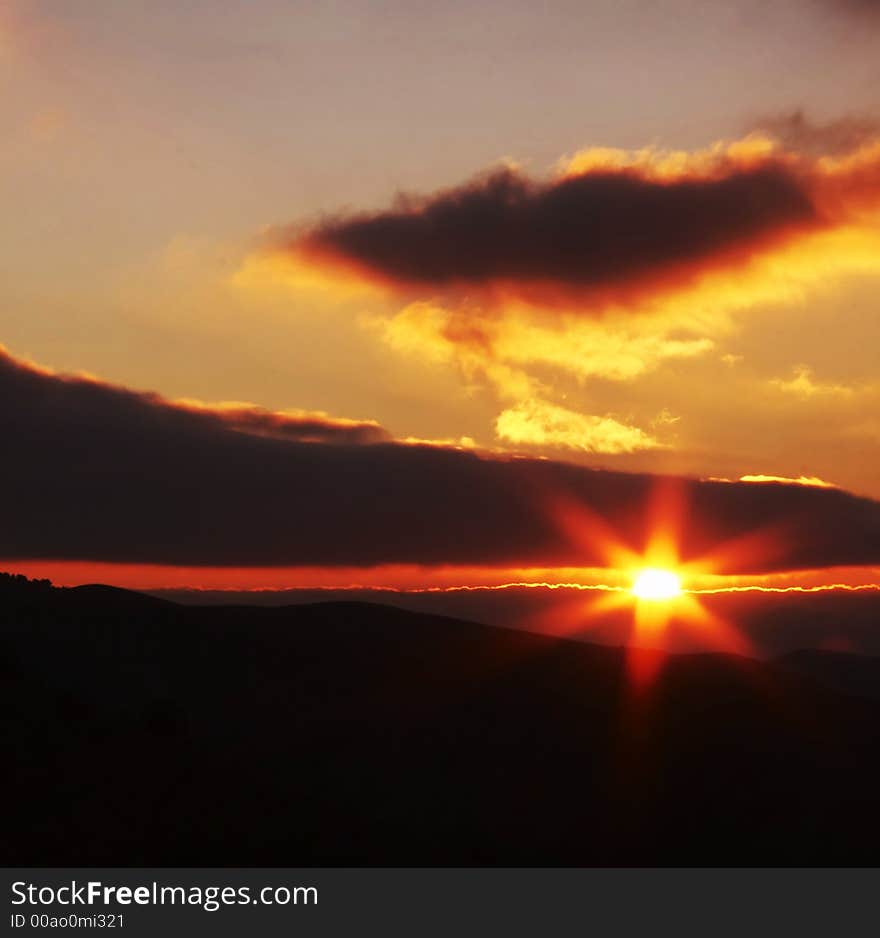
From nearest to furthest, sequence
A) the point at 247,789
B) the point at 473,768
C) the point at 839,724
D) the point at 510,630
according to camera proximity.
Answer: the point at 247,789 < the point at 473,768 < the point at 839,724 < the point at 510,630

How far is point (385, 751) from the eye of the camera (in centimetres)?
4244

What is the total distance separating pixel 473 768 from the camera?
4200 centimetres

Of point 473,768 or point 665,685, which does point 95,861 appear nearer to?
point 473,768

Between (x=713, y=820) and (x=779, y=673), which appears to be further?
(x=779, y=673)

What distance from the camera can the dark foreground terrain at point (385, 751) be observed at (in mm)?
37062

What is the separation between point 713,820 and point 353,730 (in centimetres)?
1218

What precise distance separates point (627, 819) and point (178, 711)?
15113 mm

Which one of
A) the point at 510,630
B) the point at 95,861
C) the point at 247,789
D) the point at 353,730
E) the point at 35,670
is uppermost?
the point at 510,630

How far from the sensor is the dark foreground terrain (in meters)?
37.1

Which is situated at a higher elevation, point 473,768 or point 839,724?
point 839,724

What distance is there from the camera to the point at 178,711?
43094 mm
